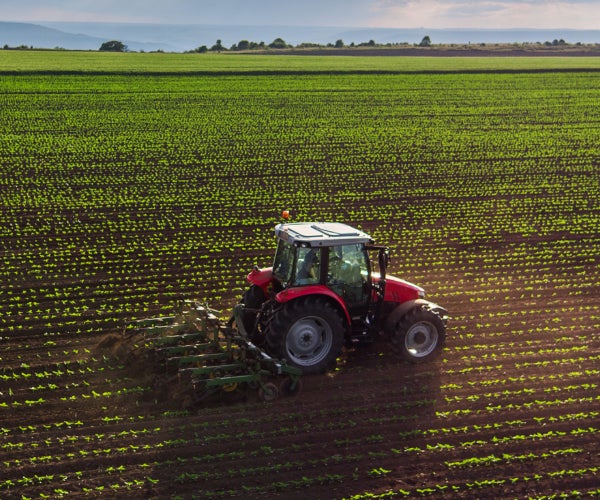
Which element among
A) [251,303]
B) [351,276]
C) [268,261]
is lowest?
[251,303]

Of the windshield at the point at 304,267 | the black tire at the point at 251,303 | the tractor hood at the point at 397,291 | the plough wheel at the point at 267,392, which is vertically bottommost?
the plough wheel at the point at 267,392

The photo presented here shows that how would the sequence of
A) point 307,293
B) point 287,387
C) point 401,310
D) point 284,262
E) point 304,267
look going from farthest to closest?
point 401,310
point 284,262
point 304,267
point 307,293
point 287,387

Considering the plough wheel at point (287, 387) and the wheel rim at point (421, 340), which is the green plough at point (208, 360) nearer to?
the plough wheel at point (287, 387)

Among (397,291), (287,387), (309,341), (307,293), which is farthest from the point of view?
(397,291)

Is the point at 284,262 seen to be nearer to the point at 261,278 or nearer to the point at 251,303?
the point at 261,278

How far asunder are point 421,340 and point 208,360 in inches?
131

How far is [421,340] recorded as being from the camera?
37.8 feet

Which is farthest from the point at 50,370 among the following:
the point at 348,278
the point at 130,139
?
the point at 130,139

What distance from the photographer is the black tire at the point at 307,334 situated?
1038 cm

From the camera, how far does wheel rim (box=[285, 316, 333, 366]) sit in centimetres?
1061

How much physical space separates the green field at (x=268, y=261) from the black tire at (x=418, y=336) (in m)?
0.29

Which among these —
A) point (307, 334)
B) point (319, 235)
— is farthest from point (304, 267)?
point (307, 334)

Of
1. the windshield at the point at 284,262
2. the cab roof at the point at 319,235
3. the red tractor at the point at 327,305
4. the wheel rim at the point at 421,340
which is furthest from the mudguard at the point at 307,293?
the wheel rim at the point at 421,340

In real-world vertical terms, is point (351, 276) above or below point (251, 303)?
above
